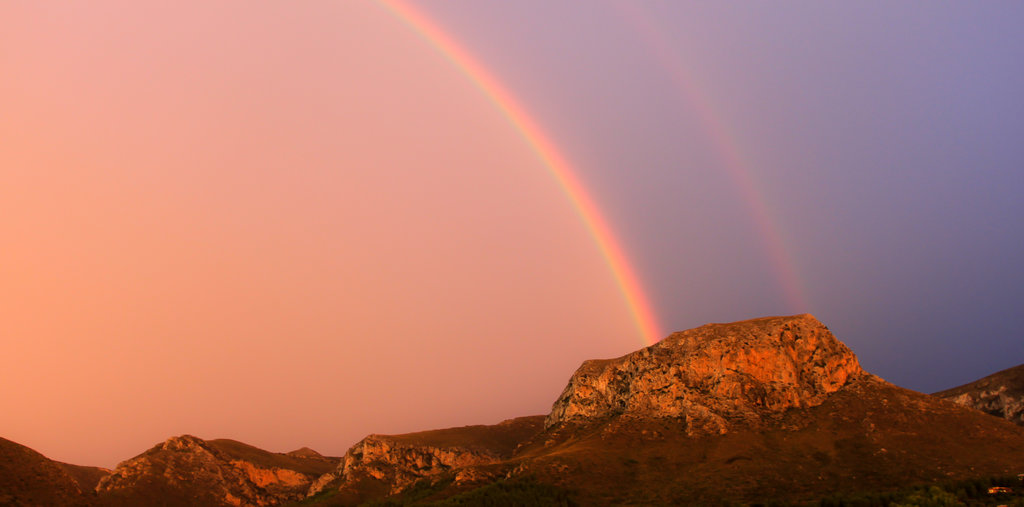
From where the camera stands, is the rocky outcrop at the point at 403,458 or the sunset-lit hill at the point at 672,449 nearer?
the sunset-lit hill at the point at 672,449

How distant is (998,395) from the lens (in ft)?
479

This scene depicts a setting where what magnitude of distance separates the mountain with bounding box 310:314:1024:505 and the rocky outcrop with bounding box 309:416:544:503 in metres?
1.03

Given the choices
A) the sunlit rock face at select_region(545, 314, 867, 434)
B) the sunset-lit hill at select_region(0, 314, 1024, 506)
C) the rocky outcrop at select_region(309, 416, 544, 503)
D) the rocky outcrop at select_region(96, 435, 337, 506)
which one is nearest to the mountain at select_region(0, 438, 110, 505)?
the sunset-lit hill at select_region(0, 314, 1024, 506)

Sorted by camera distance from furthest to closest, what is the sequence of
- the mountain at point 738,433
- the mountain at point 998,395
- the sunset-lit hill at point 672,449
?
the mountain at point 998,395, the mountain at point 738,433, the sunset-lit hill at point 672,449

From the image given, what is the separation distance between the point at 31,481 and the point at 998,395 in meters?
187

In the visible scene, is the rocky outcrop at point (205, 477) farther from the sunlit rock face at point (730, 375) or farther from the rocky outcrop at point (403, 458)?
the sunlit rock face at point (730, 375)

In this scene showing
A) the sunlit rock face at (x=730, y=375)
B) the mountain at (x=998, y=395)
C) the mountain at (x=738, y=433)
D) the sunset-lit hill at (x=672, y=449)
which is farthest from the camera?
the mountain at (x=998, y=395)

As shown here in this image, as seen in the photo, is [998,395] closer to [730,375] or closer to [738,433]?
[730,375]

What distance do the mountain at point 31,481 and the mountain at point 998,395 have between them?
173018 millimetres

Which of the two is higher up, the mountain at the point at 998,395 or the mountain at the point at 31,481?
the mountain at the point at 998,395

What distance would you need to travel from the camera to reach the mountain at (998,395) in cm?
14088

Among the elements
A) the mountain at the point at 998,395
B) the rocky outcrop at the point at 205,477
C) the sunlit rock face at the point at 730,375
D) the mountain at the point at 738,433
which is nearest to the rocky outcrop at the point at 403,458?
the mountain at the point at 738,433

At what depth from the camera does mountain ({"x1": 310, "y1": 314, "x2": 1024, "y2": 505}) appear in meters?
82.6

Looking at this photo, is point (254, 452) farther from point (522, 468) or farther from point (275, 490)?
point (522, 468)
